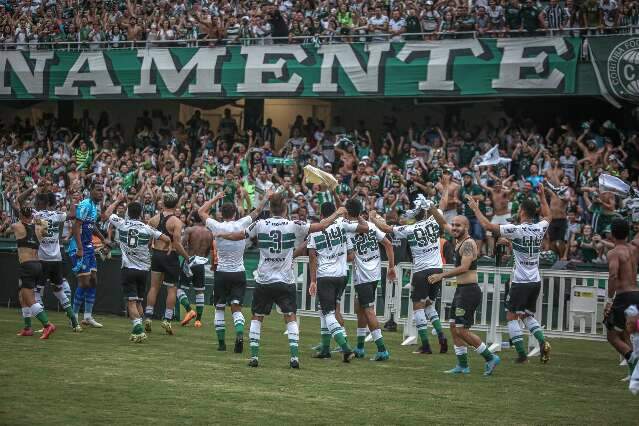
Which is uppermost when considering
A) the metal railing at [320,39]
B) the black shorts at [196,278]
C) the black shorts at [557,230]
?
the metal railing at [320,39]

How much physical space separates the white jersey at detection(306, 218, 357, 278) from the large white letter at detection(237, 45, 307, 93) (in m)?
14.5

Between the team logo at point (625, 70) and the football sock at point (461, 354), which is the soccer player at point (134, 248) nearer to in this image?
the football sock at point (461, 354)

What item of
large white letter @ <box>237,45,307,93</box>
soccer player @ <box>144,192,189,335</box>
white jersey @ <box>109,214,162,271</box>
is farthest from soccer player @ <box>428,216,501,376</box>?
large white letter @ <box>237,45,307,93</box>

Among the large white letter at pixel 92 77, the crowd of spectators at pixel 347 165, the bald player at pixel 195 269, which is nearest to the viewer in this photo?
the bald player at pixel 195 269

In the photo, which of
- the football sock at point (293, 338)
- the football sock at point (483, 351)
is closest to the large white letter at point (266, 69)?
the football sock at point (293, 338)

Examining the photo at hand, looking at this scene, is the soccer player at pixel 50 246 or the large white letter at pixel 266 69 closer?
the soccer player at pixel 50 246

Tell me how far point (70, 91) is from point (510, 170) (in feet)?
49.1

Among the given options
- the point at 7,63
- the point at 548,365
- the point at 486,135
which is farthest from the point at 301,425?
the point at 7,63

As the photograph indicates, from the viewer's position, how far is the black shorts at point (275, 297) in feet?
47.3

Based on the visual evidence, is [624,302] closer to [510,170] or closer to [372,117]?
[510,170]

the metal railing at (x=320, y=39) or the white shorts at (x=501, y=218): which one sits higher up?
the metal railing at (x=320, y=39)

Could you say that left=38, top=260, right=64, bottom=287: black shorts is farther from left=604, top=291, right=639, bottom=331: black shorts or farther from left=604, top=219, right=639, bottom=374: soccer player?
left=604, top=219, right=639, bottom=374: soccer player

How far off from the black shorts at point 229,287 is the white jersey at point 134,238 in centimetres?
183

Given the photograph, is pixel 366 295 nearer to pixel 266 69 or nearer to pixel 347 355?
pixel 347 355
